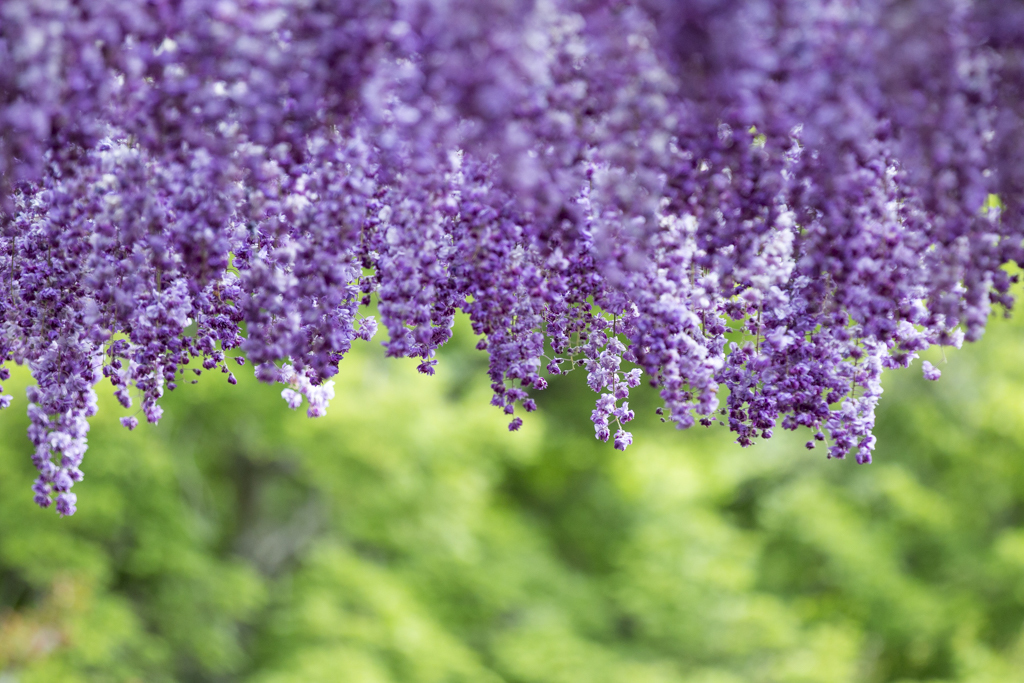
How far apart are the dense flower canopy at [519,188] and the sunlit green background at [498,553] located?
7280 mm

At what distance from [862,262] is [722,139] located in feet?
1.29

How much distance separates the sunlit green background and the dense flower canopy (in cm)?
728

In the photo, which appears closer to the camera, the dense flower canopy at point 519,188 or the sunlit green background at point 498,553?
the dense flower canopy at point 519,188

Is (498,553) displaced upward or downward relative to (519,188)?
upward

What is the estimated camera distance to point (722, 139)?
191cm

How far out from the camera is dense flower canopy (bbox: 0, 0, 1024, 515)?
1.66 meters

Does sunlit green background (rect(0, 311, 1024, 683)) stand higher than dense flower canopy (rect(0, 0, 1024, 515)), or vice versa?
sunlit green background (rect(0, 311, 1024, 683))

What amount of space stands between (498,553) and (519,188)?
34.4 ft

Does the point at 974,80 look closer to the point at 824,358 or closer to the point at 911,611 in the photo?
the point at 824,358

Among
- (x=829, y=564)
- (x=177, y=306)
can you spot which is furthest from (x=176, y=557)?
(x=177, y=306)

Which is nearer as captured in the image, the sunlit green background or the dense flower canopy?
the dense flower canopy

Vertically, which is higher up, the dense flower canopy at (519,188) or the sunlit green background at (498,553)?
the sunlit green background at (498,553)

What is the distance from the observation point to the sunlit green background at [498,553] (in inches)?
395

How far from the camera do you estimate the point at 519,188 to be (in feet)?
5.75
